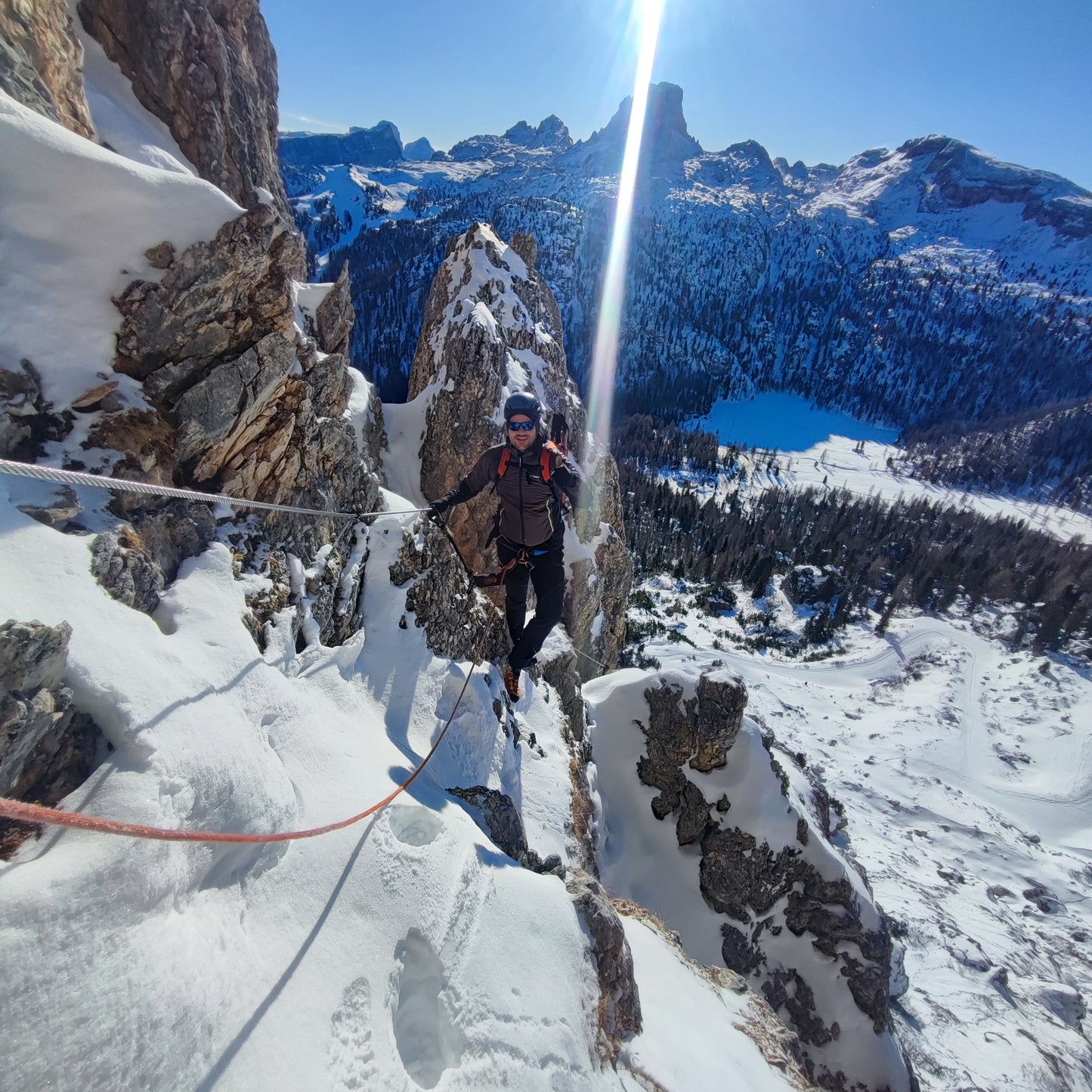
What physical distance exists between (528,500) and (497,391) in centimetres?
1505

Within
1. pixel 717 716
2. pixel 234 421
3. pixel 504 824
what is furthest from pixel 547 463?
pixel 717 716

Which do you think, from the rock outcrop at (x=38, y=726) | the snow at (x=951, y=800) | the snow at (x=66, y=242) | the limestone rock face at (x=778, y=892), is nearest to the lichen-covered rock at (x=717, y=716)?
the limestone rock face at (x=778, y=892)

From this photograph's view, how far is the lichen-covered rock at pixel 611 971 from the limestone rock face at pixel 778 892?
11.4m

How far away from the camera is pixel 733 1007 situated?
10969mm

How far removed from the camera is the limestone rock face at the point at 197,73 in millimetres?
12125

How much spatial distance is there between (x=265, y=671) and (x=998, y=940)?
53.0 m

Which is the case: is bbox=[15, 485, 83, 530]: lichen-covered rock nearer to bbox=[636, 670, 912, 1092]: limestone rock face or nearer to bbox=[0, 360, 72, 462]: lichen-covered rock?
bbox=[0, 360, 72, 462]: lichen-covered rock

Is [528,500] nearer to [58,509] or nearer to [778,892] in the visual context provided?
[58,509]

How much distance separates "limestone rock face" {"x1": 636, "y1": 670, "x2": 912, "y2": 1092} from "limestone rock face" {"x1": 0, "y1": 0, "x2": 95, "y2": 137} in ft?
65.0

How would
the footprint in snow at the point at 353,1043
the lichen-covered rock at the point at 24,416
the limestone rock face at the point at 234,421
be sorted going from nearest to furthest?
the footprint in snow at the point at 353,1043 < the lichen-covered rock at the point at 24,416 < the limestone rock face at the point at 234,421

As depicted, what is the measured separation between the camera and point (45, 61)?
8617 mm

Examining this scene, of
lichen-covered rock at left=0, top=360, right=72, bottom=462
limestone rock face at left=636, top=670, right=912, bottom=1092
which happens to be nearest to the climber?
lichen-covered rock at left=0, top=360, right=72, bottom=462

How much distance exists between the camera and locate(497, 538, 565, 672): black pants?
10156mm

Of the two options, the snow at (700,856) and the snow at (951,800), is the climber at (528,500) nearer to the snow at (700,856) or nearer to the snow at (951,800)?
the snow at (700,856)
